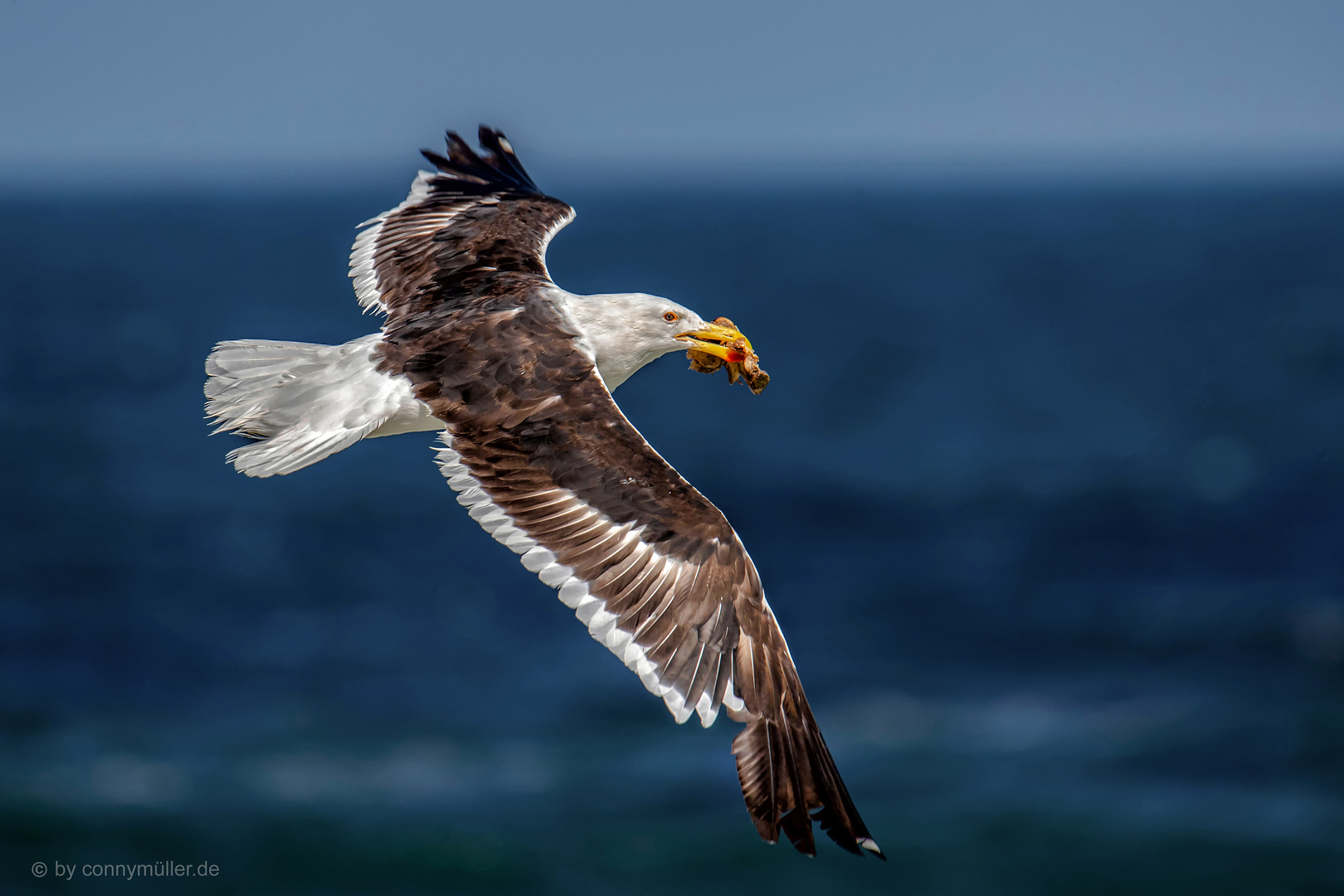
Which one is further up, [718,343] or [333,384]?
[718,343]

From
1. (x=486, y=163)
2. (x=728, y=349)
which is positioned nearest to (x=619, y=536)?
(x=728, y=349)

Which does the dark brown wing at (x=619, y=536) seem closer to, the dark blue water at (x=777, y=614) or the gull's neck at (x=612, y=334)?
the gull's neck at (x=612, y=334)

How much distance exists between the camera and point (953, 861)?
33.2 meters

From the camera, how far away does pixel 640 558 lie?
7801 millimetres

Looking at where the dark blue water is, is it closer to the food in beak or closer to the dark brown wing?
the food in beak

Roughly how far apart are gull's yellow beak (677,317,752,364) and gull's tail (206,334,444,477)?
1871mm

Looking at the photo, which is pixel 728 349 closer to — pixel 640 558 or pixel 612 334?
pixel 612 334

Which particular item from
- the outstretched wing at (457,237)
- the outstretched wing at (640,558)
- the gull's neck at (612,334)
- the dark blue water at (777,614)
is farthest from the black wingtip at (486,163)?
the dark blue water at (777,614)

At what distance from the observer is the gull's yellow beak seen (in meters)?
9.15

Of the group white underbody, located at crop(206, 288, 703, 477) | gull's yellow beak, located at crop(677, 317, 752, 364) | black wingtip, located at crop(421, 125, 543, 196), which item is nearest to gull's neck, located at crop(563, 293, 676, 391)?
white underbody, located at crop(206, 288, 703, 477)

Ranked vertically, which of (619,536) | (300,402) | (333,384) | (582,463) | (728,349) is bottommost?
(619,536)

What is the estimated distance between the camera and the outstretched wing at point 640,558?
7.54m

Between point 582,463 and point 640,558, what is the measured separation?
27.5 inches

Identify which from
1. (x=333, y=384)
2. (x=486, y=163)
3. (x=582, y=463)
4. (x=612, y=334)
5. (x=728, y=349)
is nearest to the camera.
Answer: (x=582, y=463)
